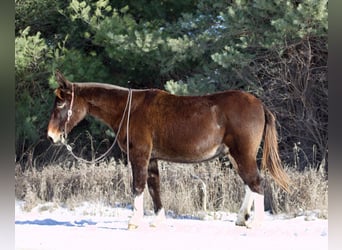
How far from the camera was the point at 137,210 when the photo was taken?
5855 millimetres

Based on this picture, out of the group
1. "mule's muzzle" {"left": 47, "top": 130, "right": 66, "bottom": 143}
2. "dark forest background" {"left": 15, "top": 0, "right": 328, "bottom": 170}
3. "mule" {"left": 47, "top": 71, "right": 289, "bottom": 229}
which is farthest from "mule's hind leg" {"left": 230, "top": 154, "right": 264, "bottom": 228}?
"mule's muzzle" {"left": 47, "top": 130, "right": 66, "bottom": 143}

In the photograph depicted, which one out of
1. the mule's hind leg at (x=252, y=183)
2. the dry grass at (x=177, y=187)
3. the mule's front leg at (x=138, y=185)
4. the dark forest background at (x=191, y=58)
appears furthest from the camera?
the dark forest background at (x=191, y=58)

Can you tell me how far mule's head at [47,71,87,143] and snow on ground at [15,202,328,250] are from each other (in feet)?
3.35

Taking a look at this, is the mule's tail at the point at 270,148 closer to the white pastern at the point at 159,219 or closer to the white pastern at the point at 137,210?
the white pastern at the point at 159,219

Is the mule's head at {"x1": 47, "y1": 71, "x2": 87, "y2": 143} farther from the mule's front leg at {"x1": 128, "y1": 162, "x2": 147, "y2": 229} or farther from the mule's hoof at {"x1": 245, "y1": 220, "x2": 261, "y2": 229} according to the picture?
the mule's hoof at {"x1": 245, "y1": 220, "x2": 261, "y2": 229}

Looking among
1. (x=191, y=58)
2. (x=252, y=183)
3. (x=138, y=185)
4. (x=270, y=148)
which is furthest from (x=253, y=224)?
(x=191, y=58)

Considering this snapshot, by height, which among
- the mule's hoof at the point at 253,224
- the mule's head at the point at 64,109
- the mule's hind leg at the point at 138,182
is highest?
the mule's head at the point at 64,109

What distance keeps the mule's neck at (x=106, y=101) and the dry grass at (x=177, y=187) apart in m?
1.20

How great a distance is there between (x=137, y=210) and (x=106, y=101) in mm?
1123

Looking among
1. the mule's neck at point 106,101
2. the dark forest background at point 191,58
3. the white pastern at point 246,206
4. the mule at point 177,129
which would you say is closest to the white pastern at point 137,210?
the mule at point 177,129

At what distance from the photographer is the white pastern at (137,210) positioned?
583cm

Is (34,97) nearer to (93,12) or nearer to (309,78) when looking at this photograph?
(93,12)

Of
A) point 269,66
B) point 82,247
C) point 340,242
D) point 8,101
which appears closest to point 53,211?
point 82,247

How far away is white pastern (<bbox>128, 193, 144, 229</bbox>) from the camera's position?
583 centimetres
